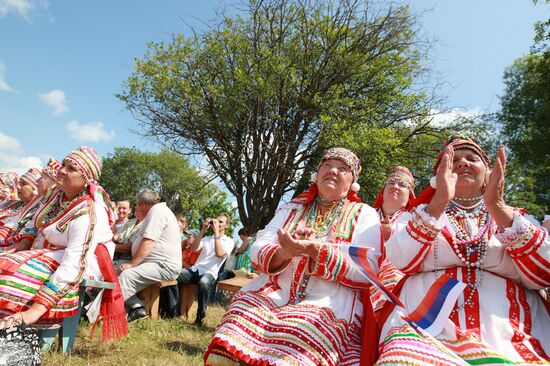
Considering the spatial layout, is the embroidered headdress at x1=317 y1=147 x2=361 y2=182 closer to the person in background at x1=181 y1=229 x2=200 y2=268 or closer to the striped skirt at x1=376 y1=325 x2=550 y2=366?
the striped skirt at x1=376 y1=325 x2=550 y2=366

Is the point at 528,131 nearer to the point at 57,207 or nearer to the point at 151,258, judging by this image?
the point at 151,258

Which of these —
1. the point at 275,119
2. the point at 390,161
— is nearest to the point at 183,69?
the point at 275,119

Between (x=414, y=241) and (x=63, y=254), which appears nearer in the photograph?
(x=414, y=241)

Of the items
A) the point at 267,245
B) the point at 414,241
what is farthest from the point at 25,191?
the point at 414,241

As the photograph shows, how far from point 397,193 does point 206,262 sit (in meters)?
3.90

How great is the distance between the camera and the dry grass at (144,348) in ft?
11.0

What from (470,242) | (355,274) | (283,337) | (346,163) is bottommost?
(283,337)

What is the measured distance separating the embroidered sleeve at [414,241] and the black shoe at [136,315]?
12.5 feet

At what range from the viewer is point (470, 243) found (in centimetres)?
213

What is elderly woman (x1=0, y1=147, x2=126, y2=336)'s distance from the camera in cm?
293

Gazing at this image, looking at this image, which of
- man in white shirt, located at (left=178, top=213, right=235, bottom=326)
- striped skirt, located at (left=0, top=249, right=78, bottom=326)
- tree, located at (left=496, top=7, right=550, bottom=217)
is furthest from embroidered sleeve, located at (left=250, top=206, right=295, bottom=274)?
tree, located at (left=496, top=7, right=550, bottom=217)

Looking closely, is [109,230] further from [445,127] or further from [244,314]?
[445,127]

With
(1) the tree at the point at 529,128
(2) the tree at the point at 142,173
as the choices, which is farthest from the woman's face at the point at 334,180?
(2) the tree at the point at 142,173

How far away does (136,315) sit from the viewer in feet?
16.5
